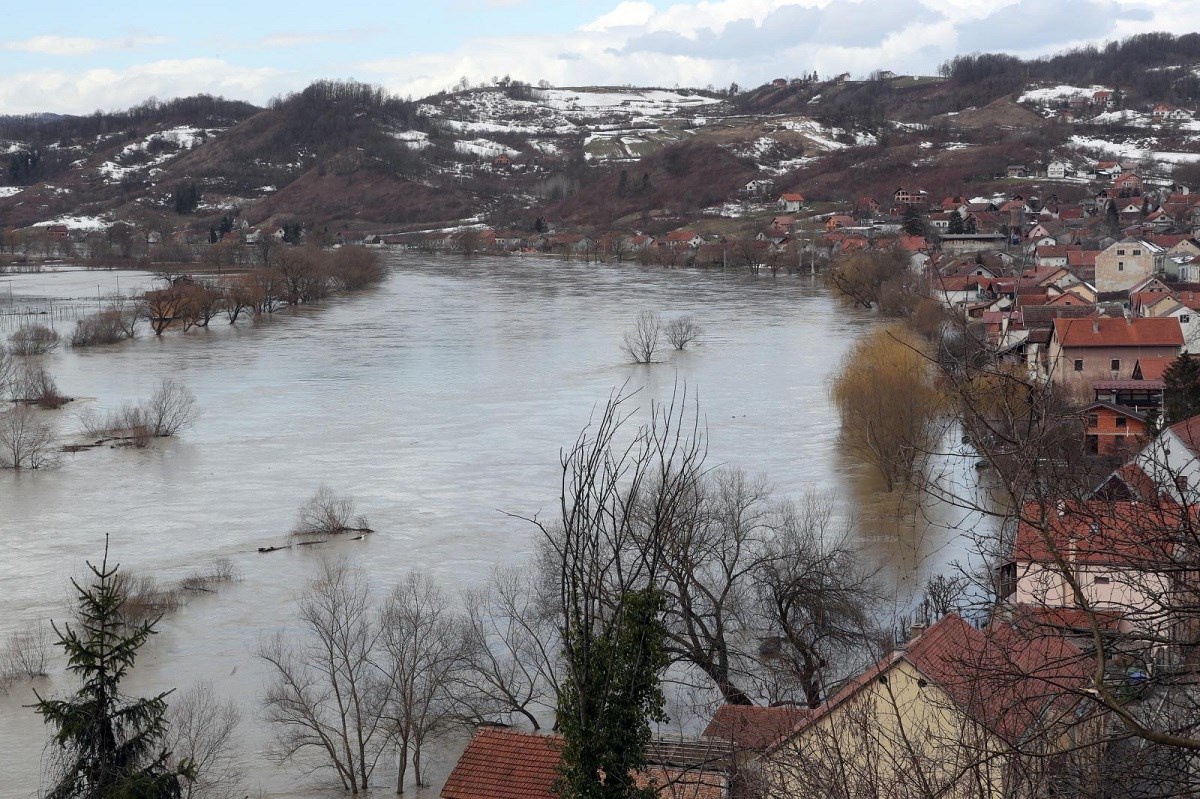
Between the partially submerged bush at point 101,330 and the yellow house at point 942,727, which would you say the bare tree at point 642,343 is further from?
the yellow house at point 942,727

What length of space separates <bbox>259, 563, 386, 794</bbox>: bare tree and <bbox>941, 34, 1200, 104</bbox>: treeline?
60.5 meters

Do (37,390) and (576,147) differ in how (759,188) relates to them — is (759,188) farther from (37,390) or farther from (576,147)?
(37,390)

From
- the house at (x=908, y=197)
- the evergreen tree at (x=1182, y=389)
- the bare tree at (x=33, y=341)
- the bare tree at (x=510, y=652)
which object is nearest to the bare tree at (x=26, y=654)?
the bare tree at (x=510, y=652)

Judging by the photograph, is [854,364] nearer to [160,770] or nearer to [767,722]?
[767,722]

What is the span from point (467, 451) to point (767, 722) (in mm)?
7284

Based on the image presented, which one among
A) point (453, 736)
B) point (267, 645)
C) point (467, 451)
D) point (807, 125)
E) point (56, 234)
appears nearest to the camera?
point (453, 736)

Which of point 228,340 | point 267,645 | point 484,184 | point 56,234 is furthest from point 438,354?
point 484,184

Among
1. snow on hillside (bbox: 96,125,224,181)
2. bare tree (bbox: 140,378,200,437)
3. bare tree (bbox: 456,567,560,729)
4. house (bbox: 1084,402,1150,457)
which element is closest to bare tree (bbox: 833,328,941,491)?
house (bbox: 1084,402,1150,457)

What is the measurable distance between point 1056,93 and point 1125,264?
4688 cm

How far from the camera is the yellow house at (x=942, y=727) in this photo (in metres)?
1.56

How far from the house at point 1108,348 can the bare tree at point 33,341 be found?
1344cm

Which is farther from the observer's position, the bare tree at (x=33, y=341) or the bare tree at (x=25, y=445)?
the bare tree at (x=33, y=341)

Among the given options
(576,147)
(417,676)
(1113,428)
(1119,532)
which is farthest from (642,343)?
(576,147)

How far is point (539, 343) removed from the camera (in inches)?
723
